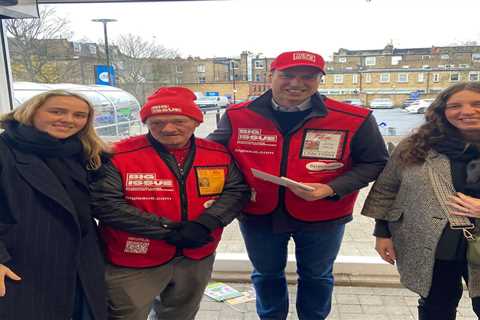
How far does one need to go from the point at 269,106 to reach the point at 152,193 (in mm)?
664

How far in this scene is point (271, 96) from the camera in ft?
5.80

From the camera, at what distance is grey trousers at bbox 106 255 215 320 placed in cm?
152

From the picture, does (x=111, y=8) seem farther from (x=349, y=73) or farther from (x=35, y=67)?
(x=349, y=73)

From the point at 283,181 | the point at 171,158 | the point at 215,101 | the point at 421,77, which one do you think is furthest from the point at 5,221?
the point at 421,77

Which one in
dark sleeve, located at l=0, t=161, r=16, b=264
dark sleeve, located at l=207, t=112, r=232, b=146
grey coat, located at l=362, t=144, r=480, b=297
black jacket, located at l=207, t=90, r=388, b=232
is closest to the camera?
dark sleeve, located at l=0, t=161, r=16, b=264

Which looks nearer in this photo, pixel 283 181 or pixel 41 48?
pixel 283 181

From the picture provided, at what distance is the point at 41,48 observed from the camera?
7.56 ft

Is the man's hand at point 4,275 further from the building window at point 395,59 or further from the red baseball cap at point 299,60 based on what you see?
the building window at point 395,59

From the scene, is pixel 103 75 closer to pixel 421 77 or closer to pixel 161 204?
pixel 161 204

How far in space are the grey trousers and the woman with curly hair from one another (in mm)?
831

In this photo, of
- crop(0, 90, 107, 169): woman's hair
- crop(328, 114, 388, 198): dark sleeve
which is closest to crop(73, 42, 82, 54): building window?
crop(0, 90, 107, 169): woman's hair

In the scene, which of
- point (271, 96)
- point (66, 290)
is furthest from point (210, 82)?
point (66, 290)

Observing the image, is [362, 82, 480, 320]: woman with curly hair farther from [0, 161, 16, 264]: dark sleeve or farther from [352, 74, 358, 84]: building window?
[0, 161, 16, 264]: dark sleeve

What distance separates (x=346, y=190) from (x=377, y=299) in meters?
1.19
